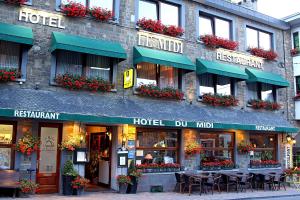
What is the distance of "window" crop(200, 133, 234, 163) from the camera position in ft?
51.2

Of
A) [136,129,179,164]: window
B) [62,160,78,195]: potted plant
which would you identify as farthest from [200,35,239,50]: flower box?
[62,160,78,195]: potted plant

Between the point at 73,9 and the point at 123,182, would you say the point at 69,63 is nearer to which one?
the point at 73,9

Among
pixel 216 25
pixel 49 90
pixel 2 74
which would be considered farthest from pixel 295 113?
pixel 2 74

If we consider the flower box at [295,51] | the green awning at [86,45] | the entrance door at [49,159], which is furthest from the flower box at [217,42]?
the entrance door at [49,159]

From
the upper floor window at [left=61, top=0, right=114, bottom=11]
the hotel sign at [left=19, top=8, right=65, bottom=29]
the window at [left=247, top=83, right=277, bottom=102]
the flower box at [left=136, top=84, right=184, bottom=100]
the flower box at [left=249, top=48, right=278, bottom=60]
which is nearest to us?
the hotel sign at [left=19, top=8, right=65, bottom=29]

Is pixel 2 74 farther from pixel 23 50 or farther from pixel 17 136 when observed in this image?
pixel 17 136

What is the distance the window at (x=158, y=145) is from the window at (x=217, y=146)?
56.5 inches

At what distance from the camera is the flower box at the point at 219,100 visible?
616 inches

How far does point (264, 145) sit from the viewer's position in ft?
58.2

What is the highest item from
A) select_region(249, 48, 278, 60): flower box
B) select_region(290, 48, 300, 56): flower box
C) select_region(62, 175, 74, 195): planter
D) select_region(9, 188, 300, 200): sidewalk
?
select_region(290, 48, 300, 56): flower box

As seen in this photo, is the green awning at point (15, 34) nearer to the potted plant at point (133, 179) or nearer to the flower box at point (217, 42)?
the potted plant at point (133, 179)

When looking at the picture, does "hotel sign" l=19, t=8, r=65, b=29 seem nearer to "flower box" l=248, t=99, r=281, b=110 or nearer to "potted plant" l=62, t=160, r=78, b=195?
"potted plant" l=62, t=160, r=78, b=195

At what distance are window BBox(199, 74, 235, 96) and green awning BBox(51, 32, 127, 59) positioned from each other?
4585 mm

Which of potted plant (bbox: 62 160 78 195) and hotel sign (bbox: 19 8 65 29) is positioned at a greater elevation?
hotel sign (bbox: 19 8 65 29)
